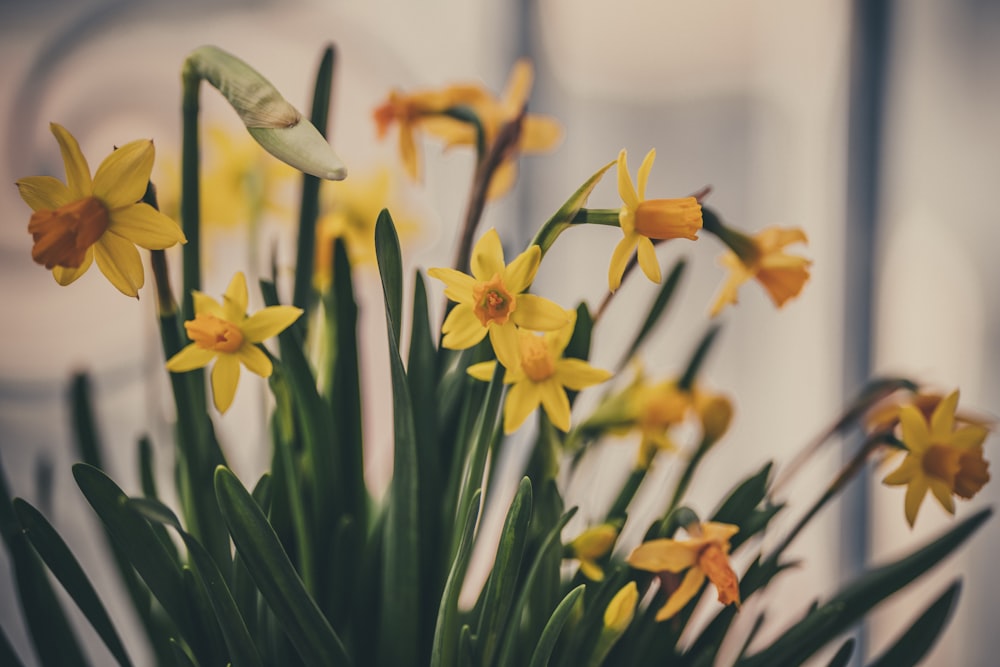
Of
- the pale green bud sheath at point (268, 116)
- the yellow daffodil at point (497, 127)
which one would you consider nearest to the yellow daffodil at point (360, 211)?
the yellow daffodil at point (497, 127)

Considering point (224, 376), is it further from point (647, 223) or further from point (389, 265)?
point (647, 223)

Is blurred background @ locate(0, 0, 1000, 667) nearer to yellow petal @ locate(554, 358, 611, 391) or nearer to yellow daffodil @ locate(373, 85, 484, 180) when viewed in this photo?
yellow daffodil @ locate(373, 85, 484, 180)

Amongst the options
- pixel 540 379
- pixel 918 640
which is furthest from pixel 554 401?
pixel 918 640

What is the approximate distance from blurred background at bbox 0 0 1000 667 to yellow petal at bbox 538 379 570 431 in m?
0.53

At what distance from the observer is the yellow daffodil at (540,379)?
0.32 m

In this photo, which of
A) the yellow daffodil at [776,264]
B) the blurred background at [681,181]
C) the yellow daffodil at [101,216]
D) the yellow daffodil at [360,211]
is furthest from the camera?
the blurred background at [681,181]

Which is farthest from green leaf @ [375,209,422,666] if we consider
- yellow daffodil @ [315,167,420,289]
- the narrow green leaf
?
yellow daffodil @ [315,167,420,289]

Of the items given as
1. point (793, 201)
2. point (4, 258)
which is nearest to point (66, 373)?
point (4, 258)

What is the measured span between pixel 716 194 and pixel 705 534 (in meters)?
0.74

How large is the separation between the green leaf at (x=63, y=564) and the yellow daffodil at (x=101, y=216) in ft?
0.34

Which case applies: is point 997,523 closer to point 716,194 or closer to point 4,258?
point 716,194

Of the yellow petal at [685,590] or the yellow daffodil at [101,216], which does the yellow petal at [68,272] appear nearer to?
the yellow daffodil at [101,216]

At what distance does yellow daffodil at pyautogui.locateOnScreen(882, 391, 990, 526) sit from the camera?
0.35 m

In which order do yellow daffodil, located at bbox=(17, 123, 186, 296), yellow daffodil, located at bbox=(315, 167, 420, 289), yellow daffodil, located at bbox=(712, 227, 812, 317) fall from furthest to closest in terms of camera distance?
yellow daffodil, located at bbox=(315, 167, 420, 289) < yellow daffodil, located at bbox=(712, 227, 812, 317) < yellow daffodil, located at bbox=(17, 123, 186, 296)
